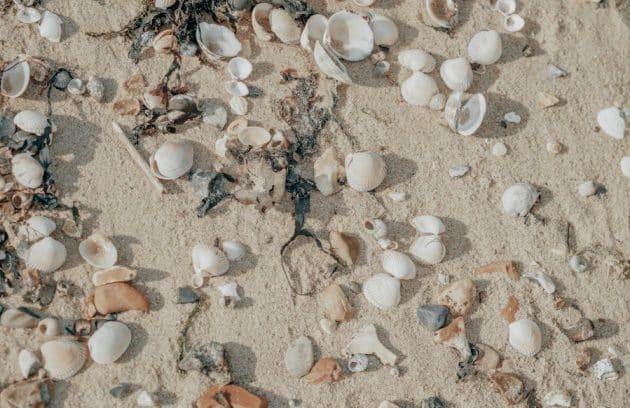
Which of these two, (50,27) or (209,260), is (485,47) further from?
(50,27)

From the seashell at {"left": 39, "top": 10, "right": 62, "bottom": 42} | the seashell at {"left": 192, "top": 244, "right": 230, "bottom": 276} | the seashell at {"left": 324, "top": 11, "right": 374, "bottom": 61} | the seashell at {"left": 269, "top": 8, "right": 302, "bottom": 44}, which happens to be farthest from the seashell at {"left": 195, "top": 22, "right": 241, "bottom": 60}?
the seashell at {"left": 192, "top": 244, "right": 230, "bottom": 276}

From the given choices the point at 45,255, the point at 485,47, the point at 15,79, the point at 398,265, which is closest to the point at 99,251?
the point at 45,255

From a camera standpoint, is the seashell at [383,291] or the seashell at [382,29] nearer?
the seashell at [383,291]

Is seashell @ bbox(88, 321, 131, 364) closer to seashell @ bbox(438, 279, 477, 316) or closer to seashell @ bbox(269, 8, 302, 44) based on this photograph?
seashell @ bbox(438, 279, 477, 316)

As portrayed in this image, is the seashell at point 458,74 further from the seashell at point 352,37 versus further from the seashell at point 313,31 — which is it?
the seashell at point 313,31

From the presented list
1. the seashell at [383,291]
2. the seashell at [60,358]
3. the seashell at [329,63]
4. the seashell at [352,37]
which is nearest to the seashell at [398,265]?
the seashell at [383,291]

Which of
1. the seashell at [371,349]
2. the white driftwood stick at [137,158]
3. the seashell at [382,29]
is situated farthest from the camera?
the seashell at [382,29]
